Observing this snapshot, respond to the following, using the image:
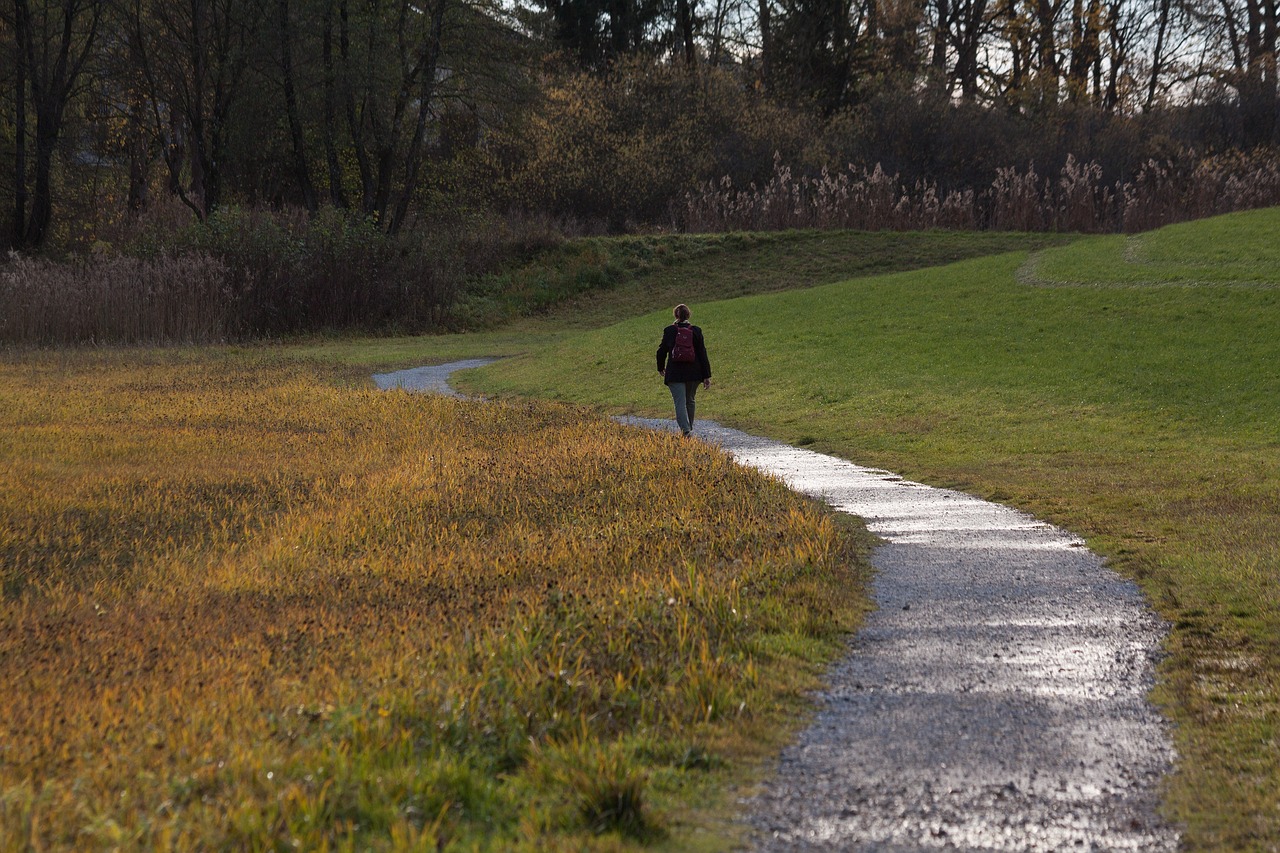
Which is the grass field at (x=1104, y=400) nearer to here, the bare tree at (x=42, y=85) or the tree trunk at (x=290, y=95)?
the tree trunk at (x=290, y=95)

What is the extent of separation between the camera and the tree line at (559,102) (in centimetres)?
4469

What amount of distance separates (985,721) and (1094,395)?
1430 centimetres

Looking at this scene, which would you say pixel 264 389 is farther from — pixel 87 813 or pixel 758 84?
pixel 758 84

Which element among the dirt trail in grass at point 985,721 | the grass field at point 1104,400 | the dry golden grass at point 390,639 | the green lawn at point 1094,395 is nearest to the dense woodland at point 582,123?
the green lawn at point 1094,395

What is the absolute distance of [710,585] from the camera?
7406 mm

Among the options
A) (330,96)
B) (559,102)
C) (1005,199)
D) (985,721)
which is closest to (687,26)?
(559,102)

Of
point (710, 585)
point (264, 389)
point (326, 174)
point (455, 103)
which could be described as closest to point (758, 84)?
point (455, 103)

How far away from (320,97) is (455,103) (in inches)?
466

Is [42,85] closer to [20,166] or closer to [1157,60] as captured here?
[20,166]

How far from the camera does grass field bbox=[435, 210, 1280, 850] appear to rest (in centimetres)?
626

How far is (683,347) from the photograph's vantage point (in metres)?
15.4

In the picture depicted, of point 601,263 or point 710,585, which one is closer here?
point 710,585

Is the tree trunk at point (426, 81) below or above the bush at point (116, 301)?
above

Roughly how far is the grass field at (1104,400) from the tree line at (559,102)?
1693 cm
